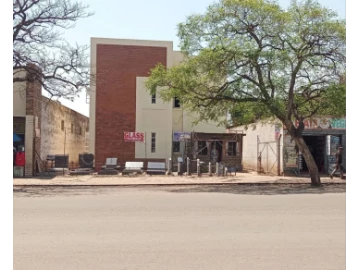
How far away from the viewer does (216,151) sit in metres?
30.3

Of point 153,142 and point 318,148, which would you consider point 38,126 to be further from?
point 318,148

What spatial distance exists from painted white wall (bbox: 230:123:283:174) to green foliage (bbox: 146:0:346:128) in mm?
4932

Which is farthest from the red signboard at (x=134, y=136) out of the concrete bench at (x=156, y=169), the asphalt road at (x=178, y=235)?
the asphalt road at (x=178, y=235)

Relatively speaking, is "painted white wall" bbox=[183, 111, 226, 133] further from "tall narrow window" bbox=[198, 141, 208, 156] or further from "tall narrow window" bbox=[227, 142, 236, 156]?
"tall narrow window" bbox=[227, 142, 236, 156]

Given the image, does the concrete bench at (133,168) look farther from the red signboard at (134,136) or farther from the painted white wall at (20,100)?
the painted white wall at (20,100)

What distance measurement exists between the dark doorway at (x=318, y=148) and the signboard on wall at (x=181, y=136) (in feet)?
26.3

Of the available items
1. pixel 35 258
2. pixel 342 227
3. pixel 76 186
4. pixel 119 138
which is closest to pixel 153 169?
pixel 119 138

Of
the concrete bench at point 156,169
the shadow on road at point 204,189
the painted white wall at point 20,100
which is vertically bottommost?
the shadow on road at point 204,189

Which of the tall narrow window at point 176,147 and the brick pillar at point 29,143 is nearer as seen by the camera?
the brick pillar at point 29,143

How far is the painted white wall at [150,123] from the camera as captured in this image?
94.3 ft

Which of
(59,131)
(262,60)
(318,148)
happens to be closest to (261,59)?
(262,60)

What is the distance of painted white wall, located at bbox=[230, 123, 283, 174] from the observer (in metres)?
26.1

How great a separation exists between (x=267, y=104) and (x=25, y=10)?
12020mm

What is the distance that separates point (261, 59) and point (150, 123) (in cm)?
1275
